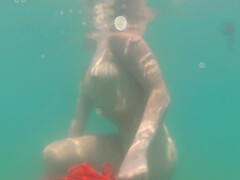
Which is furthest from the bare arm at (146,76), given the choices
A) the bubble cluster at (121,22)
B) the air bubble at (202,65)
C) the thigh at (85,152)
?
the air bubble at (202,65)

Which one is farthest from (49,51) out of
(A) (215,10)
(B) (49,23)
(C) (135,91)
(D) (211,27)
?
(C) (135,91)

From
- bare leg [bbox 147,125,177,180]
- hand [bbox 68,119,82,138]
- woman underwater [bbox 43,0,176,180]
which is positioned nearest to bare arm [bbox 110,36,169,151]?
woman underwater [bbox 43,0,176,180]

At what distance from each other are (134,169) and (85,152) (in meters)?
1.90

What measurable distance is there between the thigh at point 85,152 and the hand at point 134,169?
164cm

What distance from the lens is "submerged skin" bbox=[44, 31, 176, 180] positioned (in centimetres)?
362

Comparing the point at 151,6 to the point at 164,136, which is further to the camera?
the point at 151,6

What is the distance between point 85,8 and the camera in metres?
12.9

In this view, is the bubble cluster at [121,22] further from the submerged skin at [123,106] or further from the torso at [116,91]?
the torso at [116,91]

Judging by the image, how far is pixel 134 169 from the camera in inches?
90.2

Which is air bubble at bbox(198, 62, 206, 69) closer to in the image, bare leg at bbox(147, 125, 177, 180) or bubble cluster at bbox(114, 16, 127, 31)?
bubble cluster at bbox(114, 16, 127, 31)

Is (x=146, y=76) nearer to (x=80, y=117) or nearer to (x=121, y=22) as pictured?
(x=80, y=117)

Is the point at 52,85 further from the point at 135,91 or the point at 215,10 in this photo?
the point at 135,91

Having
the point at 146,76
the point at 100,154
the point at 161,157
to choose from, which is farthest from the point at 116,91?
the point at 161,157

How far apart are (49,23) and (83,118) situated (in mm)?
16647
